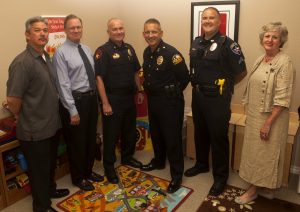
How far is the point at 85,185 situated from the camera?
2.83 m

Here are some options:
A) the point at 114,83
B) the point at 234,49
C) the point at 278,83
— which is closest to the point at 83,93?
the point at 114,83

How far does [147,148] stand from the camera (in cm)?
364

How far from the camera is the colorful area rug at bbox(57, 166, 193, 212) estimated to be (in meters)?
2.54

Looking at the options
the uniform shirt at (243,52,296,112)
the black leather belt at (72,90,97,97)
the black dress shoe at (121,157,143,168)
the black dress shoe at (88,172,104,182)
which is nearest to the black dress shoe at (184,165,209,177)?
the black dress shoe at (121,157,143,168)

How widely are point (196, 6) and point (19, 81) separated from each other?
2065mm

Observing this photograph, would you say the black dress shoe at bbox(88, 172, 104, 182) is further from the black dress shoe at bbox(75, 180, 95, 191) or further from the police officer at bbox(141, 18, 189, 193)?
the police officer at bbox(141, 18, 189, 193)

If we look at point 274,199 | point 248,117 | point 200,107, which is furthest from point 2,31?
point 274,199

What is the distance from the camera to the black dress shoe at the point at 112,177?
9.57 feet

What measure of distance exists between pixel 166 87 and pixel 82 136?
0.89 meters

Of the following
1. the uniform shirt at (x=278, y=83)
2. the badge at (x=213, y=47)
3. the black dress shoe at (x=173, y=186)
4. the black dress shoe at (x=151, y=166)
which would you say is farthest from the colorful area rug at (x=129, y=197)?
the badge at (x=213, y=47)

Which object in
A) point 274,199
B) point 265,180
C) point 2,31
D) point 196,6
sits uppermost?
point 196,6

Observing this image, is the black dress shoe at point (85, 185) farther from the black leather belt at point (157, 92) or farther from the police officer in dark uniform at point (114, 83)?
the black leather belt at point (157, 92)

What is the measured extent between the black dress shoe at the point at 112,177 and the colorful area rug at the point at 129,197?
0.04 m

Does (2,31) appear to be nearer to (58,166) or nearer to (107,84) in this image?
(107,84)
